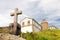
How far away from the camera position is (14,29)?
7855 millimetres

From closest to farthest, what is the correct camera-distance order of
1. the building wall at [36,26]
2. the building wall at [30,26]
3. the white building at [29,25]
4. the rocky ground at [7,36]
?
the rocky ground at [7,36], the building wall at [30,26], the white building at [29,25], the building wall at [36,26]

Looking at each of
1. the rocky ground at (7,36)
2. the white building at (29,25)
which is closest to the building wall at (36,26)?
the white building at (29,25)

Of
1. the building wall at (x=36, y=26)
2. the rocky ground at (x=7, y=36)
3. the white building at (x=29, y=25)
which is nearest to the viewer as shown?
the rocky ground at (x=7, y=36)

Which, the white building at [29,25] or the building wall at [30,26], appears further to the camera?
the white building at [29,25]

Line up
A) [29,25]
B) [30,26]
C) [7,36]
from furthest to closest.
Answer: [29,25] → [30,26] → [7,36]

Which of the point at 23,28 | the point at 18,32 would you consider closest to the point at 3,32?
the point at 18,32

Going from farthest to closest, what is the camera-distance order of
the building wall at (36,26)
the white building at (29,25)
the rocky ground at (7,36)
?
the building wall at (36,26) < the white building at (29,25) < the rocky ground at (7,36)

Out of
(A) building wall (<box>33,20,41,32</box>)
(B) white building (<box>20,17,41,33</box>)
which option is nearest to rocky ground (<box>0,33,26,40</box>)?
(B) white building (<box>20,17,41,33</box>)

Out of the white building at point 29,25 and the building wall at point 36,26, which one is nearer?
the white building at point 29,25

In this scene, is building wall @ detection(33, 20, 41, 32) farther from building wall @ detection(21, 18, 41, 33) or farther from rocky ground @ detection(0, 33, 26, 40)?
rocky ground @ detection(0, 33, 26, 40)

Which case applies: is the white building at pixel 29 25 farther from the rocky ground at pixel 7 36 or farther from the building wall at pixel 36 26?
the rocky ground at pixel 7 36

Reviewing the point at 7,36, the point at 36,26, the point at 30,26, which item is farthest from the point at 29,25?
the point at 7,36

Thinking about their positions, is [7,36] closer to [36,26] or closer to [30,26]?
[30,26]

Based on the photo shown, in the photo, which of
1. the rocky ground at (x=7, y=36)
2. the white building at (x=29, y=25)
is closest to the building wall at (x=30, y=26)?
the white building at (x=29, y=25)
